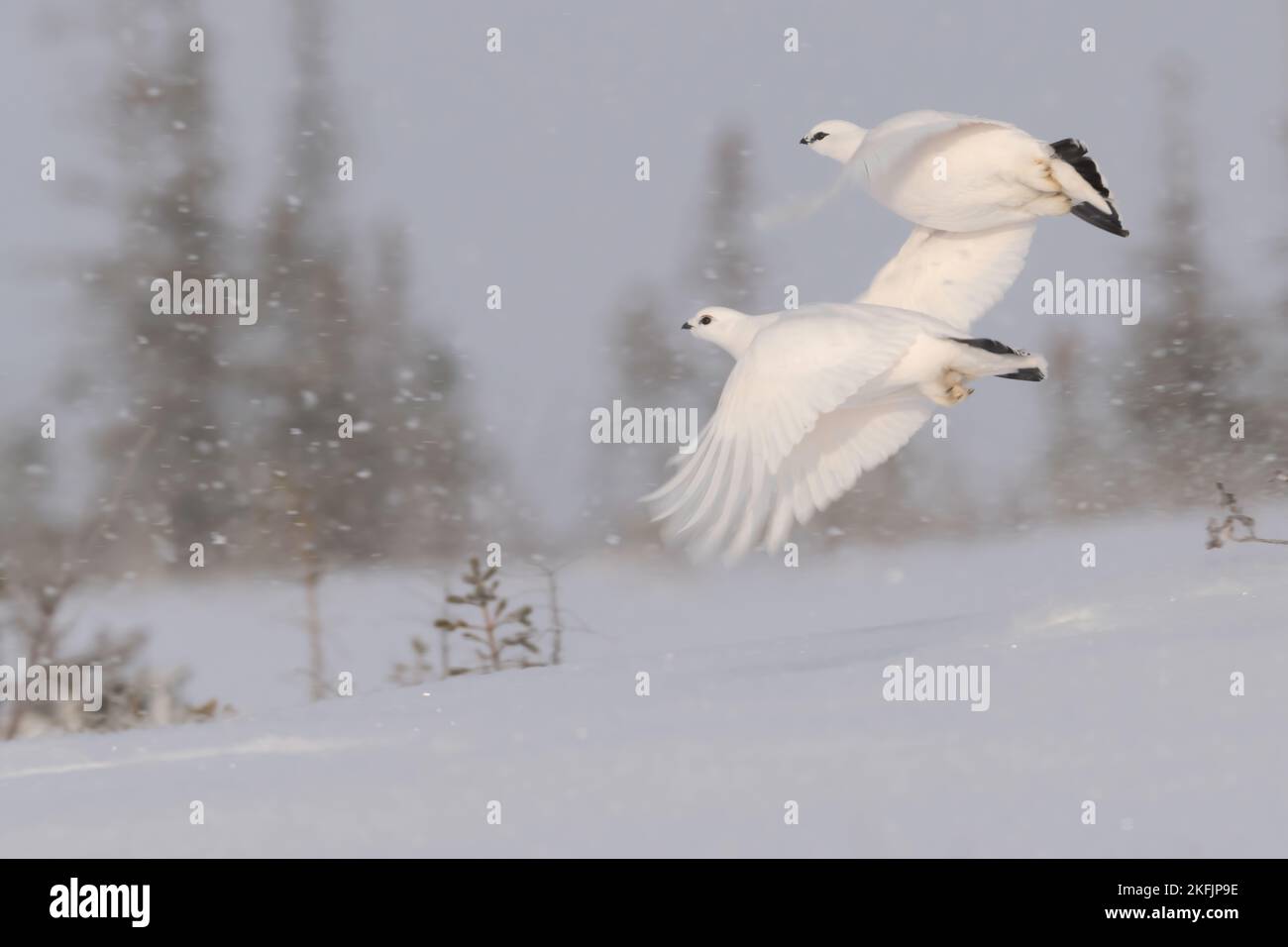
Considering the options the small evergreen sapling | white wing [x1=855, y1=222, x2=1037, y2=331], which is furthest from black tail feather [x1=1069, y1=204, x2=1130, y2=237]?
the small evergreen sapling

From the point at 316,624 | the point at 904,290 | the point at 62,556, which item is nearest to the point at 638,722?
the point at 904,290

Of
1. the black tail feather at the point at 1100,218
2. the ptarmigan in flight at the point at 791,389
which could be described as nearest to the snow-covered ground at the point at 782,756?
the ptarmigan in flight at the point at 791,389

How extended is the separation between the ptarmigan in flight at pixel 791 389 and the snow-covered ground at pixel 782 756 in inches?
13.1

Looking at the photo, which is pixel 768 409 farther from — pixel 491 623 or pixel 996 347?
pixel 491 623

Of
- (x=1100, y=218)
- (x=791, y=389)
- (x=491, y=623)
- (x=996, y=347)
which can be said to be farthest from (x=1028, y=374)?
(x=491, y=623)

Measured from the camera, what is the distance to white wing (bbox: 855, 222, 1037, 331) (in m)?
2.19

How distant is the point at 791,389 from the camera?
183 centimetres

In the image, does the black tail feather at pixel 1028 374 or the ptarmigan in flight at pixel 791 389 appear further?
the black tail feather at pixel 1028 374

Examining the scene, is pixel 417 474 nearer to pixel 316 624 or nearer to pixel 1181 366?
pixel 316 624

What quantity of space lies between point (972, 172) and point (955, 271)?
21 centimetres

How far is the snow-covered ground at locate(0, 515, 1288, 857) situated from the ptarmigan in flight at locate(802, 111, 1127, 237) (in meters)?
Result: 0.69

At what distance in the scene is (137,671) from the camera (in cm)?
368

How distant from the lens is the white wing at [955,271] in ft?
7.20

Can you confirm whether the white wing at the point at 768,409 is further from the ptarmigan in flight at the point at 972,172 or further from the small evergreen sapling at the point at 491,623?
the small evergreen sapling at the point at 491,623
